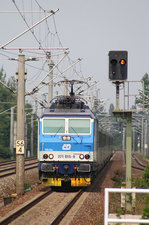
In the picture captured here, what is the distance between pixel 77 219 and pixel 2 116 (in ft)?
183

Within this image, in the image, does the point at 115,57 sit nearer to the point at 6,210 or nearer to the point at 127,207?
the point at 127,207

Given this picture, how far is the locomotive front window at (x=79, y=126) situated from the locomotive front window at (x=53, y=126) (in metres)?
0.32

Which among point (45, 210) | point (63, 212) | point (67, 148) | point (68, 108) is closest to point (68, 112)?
point (68, 108)

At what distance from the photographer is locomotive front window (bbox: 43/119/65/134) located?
17.2 metres

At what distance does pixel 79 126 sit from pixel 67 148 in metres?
1.00

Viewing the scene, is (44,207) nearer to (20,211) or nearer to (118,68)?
(20,211)

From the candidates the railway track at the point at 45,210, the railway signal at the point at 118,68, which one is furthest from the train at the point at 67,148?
the railway signal at the point at 118,68

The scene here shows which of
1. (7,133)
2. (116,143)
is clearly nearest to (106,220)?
(7,133)

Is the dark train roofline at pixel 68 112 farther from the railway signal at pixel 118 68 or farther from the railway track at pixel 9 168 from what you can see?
the railway signal at pixel 118 68

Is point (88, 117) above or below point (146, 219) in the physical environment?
above

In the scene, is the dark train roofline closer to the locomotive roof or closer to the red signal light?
the locomotive roof

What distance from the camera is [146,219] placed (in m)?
6.93

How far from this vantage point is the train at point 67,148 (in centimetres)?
1684

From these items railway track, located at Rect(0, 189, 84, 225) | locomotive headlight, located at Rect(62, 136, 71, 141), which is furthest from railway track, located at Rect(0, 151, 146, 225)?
locomotive headlight, located at Rect(62, 136, 71, 141)
